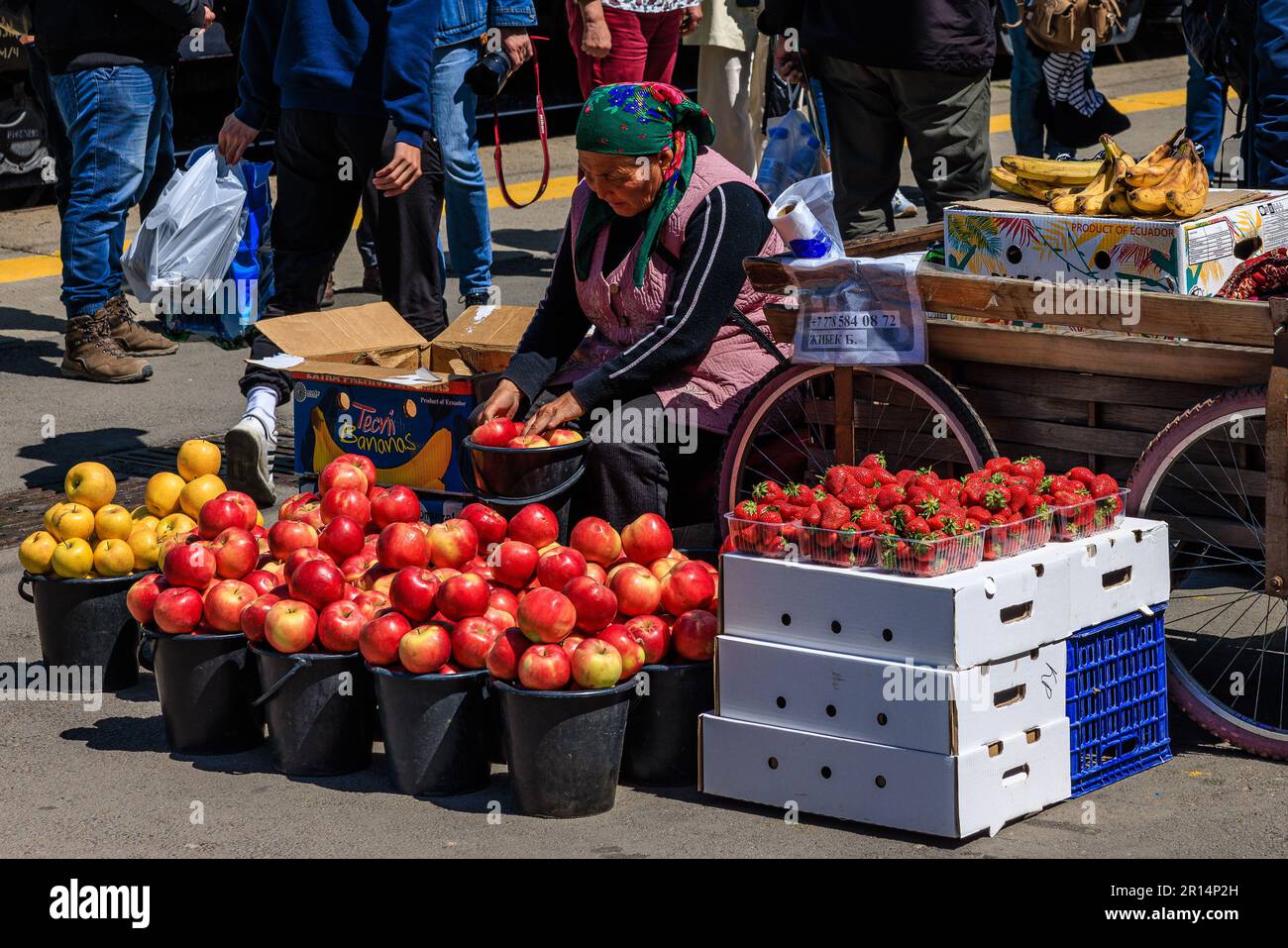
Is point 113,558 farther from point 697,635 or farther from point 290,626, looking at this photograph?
point 697,635

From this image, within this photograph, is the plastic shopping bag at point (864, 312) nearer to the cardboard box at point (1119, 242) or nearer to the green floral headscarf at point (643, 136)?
the cardboard box at point (1119, 242)

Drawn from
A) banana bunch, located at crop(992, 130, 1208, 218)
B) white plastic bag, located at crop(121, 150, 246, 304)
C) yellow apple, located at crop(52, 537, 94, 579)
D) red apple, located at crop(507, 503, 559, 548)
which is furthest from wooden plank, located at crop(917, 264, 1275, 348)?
white plastic bag, located at crop(121, 150, 246, 304)

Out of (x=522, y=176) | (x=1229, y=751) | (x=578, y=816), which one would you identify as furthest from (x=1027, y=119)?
(x=578, y=816)

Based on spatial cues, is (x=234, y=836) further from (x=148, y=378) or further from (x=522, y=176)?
(x=522, y=176)

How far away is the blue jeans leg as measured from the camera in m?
8.27

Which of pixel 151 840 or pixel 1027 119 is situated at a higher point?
pixel 1027 119

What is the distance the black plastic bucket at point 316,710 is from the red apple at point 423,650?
9.5 inches

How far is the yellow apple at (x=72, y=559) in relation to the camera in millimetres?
5270

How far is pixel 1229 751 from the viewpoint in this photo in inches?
185

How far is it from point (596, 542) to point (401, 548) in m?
0.51

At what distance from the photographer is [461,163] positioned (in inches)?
326

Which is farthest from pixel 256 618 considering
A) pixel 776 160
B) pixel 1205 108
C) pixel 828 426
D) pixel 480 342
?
pixel 1205 108

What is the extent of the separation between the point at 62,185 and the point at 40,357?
946 mm

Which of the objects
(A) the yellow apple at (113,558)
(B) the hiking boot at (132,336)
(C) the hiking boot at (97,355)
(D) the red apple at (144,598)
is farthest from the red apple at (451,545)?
(B) the hiking boot at (132,336)
